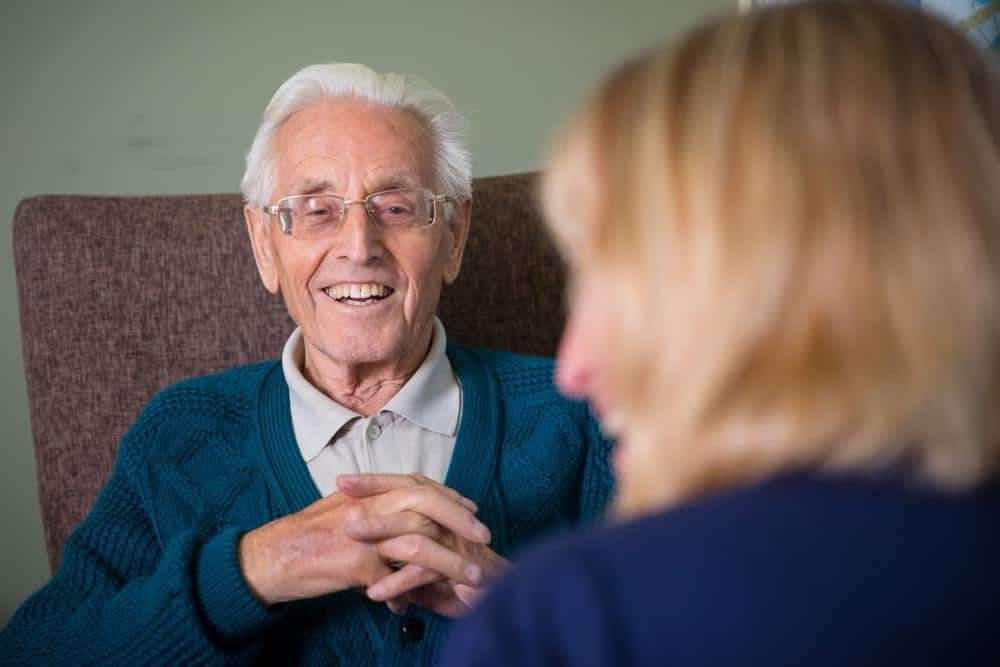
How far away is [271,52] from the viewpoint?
229cm

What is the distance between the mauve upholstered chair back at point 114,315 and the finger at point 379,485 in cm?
58

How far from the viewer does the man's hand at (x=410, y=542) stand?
1229 mm

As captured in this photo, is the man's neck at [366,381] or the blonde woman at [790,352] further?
the man's neck at [366,381]

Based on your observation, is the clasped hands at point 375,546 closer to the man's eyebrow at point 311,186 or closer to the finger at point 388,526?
the finger at point 388,526

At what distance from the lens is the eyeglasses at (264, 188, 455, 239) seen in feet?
4.91

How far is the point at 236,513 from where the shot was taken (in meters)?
1.44

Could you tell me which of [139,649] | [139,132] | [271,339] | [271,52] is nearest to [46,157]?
[139,132]

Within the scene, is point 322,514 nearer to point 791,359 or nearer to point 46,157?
point 791,359

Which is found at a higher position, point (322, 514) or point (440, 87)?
point (440, 87)

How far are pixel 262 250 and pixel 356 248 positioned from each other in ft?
0.77

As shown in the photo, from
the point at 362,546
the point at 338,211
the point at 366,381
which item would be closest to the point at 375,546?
the point at 362,546

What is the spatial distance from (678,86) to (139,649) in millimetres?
1029

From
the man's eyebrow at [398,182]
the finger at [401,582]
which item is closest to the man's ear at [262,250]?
the man's eyebrow at [398,182]

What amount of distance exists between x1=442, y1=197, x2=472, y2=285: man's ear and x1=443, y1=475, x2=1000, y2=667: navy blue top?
1.15 m
